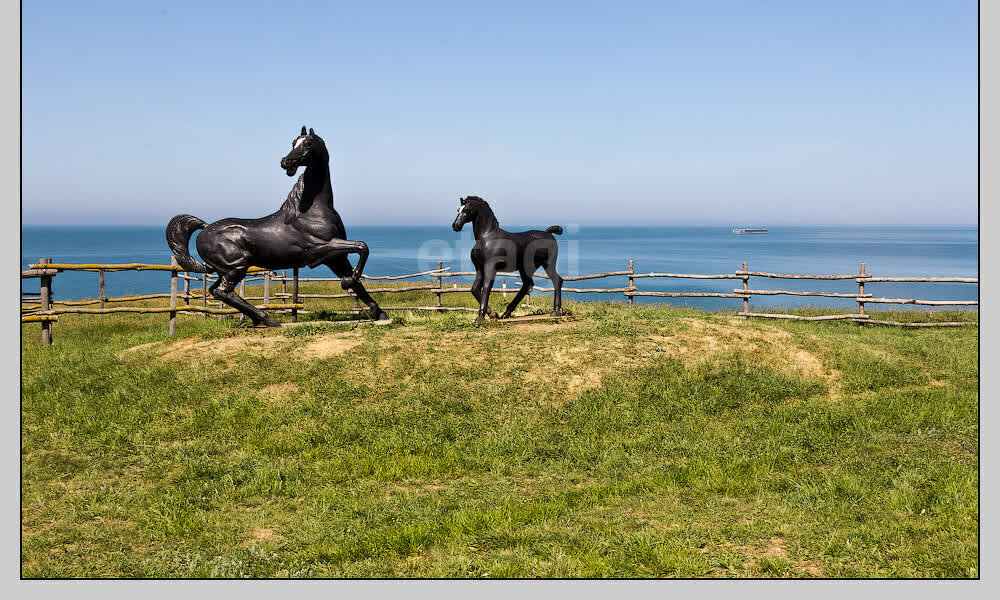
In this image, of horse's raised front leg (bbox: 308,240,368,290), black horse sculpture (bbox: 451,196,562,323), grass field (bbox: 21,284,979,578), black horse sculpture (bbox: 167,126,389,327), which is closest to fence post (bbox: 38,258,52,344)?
grass field (bbox: 21,284,979,578)

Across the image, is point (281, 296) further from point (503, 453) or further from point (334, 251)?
point (503, 453)

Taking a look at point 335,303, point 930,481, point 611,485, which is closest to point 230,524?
point 611,485

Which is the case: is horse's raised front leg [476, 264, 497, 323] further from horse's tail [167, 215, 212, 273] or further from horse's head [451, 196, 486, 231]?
horse's tail [167, 215, 212, 273]

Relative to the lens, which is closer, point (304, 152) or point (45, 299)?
point (304, 152)

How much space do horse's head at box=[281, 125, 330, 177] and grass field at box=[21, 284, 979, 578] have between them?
2232 millimetres

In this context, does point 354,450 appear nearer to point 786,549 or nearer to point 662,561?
point 662,561

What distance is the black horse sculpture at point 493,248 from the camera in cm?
980

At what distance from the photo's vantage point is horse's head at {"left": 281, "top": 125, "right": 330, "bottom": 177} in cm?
943

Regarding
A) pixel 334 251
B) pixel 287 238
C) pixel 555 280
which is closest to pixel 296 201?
pixel 287 238

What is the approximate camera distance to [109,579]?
441cm

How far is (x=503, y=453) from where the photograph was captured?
22.0 feet

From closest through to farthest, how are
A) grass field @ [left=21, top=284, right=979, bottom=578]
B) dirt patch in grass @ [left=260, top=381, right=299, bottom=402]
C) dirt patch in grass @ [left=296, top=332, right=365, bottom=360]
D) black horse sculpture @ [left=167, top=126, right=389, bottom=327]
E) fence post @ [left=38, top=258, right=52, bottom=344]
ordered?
grass field @ [left=21, top=284, right=979, bottom=578]
dirt patch in grass @ [left=260, top=381, right=299, bottom=402]
dirt patch in grass @ [left=296, top=332, right=365, bottom=360]
black horse sculpture @ [left=167, top=126, right=389, bottom=327]
fence post @ [left=38, top=258, right=52, bottom=344]

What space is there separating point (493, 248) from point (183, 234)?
170 inches

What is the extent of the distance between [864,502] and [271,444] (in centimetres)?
510
